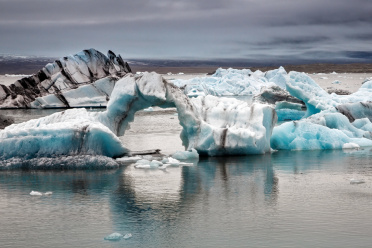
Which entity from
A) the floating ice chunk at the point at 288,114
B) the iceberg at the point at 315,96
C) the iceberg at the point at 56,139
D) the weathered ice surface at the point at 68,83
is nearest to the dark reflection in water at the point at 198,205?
the iceberg at the point at 56,139

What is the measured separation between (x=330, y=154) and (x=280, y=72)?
78.1 ft

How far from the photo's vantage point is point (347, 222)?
7531 millimetres

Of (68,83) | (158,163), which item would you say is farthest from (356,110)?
(68,83)

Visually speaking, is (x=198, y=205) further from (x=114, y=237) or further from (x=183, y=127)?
(x=183, y=127)

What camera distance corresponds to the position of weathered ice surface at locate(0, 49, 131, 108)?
26.3 meters

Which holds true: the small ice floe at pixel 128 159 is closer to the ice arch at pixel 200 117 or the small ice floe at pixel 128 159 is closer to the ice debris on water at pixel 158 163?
the ice debris on water at pixel 158 163

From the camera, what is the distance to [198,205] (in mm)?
8453

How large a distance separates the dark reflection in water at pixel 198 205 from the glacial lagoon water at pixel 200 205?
0.01 m

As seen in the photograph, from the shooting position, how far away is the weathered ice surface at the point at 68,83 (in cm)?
2634

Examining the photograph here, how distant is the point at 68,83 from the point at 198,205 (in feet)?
61.9

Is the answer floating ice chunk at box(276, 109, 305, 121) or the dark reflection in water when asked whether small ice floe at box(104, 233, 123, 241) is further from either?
floating ice chunk at box(276, 109, 305, 121)

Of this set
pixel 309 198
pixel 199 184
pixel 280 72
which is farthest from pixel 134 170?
pixel 280 72

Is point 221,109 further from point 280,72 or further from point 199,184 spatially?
point 280,72

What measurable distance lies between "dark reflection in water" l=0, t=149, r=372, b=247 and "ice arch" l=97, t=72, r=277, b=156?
42cm
